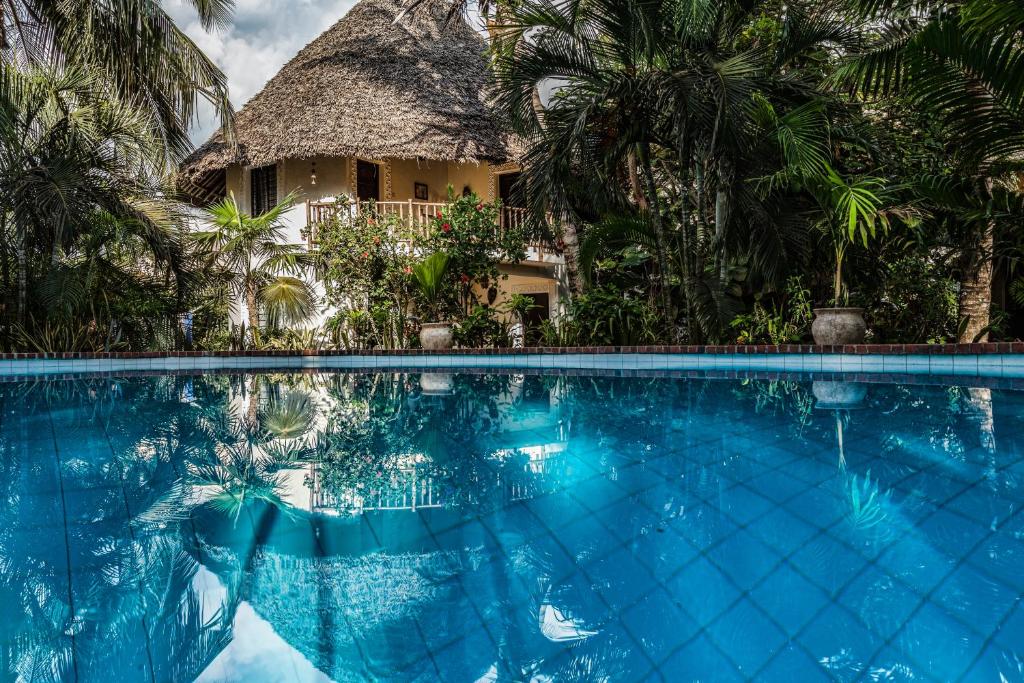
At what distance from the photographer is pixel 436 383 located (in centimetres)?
677

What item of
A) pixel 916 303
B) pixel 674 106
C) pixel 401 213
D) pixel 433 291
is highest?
pixel 674 106

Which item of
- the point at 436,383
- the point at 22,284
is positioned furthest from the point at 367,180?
the point at 436,383

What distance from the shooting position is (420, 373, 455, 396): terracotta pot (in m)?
6.01

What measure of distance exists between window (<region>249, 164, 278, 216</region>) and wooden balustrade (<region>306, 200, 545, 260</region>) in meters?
2.09

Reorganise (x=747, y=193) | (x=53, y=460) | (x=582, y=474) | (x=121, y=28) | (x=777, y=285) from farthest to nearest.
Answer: (x=121, y=28) → (x=777, y=285) → (x=747, y=193) → (x=53, y=460) → (x=582, y=474)

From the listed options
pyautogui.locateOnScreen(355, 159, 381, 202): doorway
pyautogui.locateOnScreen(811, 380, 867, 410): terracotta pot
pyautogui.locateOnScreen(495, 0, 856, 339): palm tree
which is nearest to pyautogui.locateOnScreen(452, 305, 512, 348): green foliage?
pyautogui.locateOnScreen(495, 0, 856, 339): palm tree

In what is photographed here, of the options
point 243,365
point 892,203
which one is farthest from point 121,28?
point 892,203

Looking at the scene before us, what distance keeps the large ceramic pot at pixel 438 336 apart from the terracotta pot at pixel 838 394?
4976mm

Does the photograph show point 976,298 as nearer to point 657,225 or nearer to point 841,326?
point 841,326

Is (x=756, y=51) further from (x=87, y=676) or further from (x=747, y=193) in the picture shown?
(x=87, y=676)

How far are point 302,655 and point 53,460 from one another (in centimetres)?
247

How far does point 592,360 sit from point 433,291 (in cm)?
283

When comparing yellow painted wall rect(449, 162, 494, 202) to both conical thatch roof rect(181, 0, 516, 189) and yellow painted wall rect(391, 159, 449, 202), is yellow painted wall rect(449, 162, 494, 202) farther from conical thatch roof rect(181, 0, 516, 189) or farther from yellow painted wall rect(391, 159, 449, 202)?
conical thatch roof rect(181, 0, 516, 189)

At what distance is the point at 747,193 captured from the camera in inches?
307
